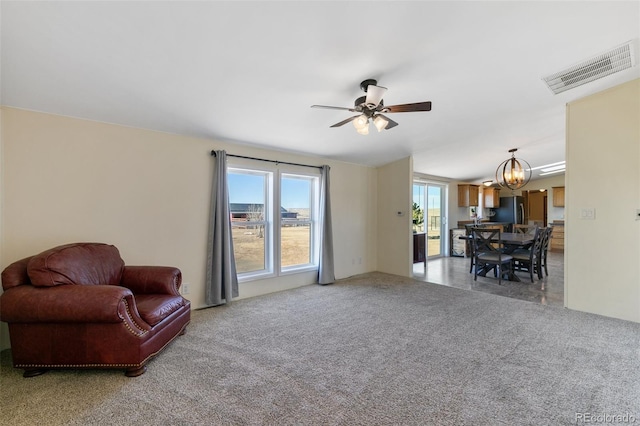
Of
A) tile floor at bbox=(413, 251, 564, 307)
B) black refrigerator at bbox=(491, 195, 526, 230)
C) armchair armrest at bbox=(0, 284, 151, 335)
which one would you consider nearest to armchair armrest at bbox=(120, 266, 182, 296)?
armchair armrest at bbox=(0, 284, 151, 335)

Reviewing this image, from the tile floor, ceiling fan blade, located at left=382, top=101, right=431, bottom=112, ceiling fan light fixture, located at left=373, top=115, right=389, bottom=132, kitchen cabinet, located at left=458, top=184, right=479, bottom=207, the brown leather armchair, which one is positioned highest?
ceiling fan blade, located at left=382, top=101, right=431, bottom=112

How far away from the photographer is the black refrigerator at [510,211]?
9406 mm

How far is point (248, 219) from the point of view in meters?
4.28

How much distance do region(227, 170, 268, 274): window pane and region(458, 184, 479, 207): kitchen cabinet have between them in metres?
6.42

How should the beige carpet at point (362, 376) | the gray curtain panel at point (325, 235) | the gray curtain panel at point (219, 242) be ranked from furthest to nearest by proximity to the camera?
the gray curtain panel at point (325, 235), the gray curtain panel at point (219, 242), the beige carpet at point (362, 376)

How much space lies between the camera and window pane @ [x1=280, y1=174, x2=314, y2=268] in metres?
4.70

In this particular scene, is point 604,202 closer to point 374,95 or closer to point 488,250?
point 488,250

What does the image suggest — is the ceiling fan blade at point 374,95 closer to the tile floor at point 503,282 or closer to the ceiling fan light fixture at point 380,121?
the ceiling fan light fixture at point 380,121

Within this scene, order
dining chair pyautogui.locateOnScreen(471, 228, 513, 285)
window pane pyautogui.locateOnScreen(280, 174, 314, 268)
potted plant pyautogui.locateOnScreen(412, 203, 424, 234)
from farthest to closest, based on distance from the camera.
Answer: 1. potted plant pyautogui.locateOnScreen(412, 203, 424, 234)
2. dining chair pyautogui.locateOnScreen(471, 228, 513, 285)
3. window pane pyautogui.locateOnScreen(280, 174, 314, 268)

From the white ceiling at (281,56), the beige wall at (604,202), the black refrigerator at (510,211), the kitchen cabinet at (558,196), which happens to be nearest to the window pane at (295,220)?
the white ceiling at (281,56)

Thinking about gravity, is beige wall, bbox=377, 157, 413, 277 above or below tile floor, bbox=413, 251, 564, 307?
above

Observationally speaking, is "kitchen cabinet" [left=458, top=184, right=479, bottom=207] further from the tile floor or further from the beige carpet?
the beige carpet

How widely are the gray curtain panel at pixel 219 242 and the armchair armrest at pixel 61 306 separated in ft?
5.23

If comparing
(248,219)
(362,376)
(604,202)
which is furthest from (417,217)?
(362,376)
